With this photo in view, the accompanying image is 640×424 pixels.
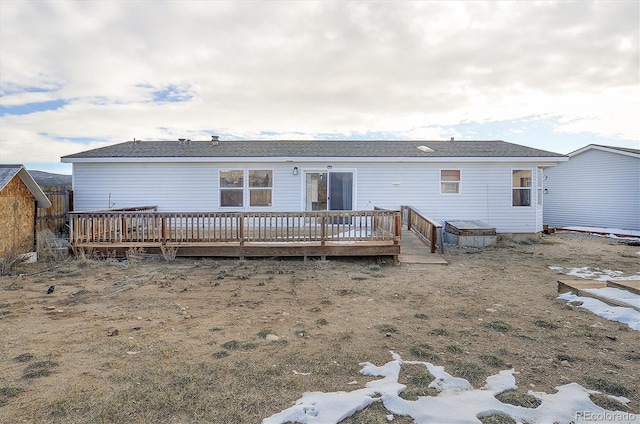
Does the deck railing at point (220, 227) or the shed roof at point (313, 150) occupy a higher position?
the shed roof at point (313, 150)

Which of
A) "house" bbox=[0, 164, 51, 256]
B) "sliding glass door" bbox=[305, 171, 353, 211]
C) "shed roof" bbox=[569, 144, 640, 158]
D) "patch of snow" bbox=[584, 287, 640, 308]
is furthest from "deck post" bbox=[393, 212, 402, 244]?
"shed roof" bbox=[569, 144, 640, 158]

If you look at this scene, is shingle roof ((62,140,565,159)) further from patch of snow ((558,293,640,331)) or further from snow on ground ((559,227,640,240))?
patch of snow ((558,293,640,331))

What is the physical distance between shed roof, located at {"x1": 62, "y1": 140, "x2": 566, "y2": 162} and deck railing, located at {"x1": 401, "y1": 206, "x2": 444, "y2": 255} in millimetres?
2025

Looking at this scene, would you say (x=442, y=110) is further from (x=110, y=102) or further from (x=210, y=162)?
(x=110, y=102)

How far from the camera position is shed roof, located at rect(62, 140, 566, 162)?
39.4 feet

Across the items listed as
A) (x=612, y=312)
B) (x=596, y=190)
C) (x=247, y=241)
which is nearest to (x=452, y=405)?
(x=612, y=312)

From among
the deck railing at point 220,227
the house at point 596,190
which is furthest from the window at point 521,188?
the deck railing at point 220,227

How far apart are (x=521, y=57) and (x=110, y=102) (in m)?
16.2

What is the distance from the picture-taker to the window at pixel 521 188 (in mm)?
12609

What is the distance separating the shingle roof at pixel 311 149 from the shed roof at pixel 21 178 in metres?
3.52

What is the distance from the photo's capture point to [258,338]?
3895mm

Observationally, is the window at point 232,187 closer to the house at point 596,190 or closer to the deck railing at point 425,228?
the deck railing at point 425,228

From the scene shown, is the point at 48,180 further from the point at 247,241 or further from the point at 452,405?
the point at 452,405

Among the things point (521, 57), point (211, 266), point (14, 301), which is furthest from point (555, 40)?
point (14, 301)
